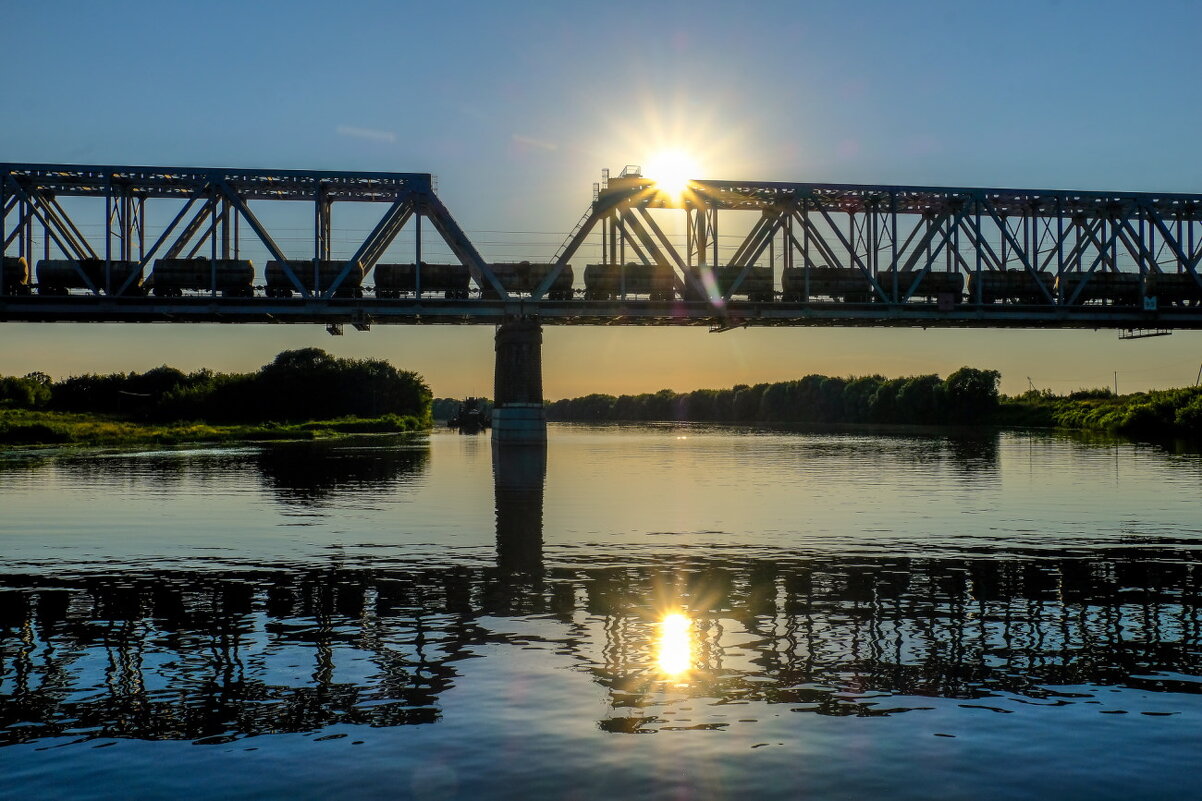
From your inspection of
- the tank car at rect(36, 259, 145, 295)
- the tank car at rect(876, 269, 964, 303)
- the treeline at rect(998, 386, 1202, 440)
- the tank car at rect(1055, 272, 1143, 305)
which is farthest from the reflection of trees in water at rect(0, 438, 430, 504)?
the treeline at rect(998, 386, 1202, 440)

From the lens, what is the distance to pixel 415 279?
247 ft

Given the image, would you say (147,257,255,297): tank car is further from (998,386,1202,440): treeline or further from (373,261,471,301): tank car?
(998,386,1202,440): treeline

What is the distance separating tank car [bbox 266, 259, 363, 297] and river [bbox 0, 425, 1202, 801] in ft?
131

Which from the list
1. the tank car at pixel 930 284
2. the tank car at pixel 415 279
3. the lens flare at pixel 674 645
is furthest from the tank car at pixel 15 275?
the lens flare at pixel 674 645

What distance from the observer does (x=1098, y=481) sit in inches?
2012

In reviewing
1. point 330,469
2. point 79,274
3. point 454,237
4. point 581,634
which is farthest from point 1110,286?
point 581,634

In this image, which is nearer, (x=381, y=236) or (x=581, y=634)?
(x=581, y=634)

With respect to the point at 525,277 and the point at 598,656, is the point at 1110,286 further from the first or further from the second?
the point at 598,656

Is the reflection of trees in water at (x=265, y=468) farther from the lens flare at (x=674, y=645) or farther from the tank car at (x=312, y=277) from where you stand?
the lens flare at (x=674, y=645)

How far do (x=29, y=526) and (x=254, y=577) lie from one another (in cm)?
1300

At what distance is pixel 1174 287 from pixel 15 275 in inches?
3060

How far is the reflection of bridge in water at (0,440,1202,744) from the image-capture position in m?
12.8

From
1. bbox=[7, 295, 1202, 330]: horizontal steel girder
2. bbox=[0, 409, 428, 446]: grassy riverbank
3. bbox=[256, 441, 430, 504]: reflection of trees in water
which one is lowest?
bbox=[256, 441, 430, 504]: reflection of trees in water

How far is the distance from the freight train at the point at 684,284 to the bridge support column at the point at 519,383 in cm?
301
